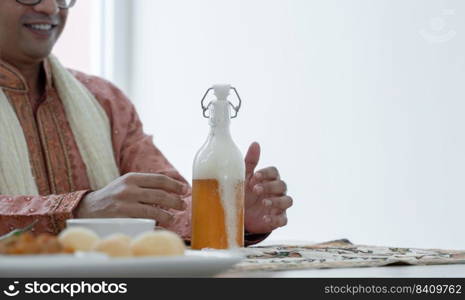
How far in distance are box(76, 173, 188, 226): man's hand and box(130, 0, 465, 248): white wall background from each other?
1.37 metres

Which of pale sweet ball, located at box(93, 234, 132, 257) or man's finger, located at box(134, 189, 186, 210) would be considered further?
man's finger, located at box(134, 189, 186, 210)

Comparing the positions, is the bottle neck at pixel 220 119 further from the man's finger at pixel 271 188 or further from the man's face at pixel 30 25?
the man's face at pixel 30 25

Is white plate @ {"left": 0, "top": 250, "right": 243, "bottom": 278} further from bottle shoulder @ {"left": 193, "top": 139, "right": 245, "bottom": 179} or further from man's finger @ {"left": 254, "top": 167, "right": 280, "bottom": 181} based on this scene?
man's finger @ {"left": 254, "top": 167, "right": 280, "bottom": 181}

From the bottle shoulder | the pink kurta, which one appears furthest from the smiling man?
the bottle shoulder

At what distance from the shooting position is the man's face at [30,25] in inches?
70.8

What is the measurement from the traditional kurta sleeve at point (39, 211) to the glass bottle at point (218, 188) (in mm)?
289

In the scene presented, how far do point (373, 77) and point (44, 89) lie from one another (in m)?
1.18

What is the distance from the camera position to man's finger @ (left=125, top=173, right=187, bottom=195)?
1.22m

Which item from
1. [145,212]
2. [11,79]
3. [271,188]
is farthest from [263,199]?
[11,79]

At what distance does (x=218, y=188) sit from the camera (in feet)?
3.67

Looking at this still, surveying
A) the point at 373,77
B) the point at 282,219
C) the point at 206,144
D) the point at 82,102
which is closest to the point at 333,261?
the point at 206,144

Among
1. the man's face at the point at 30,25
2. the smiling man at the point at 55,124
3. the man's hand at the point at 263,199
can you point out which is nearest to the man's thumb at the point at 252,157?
the man's hand at the point at 263,199

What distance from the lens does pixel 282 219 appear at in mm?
1462

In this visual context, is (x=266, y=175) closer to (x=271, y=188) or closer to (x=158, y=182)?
(x=271, y=188)
